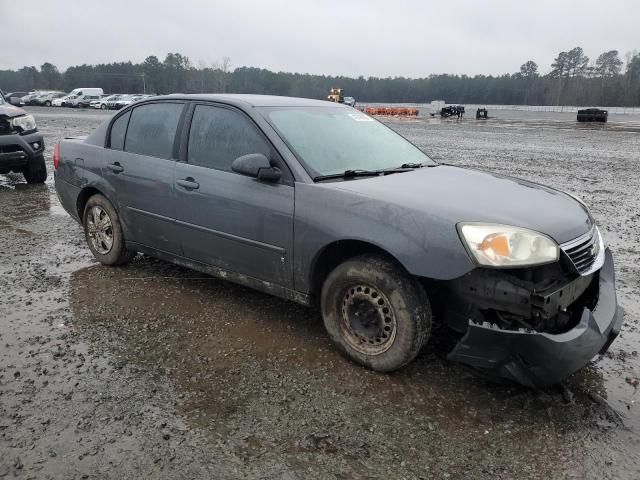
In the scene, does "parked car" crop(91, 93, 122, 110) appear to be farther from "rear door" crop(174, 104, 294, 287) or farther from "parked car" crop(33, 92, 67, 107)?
"rear door" crop(174, 104, 294, 287)

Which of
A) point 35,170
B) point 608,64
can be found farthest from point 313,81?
point 35,170

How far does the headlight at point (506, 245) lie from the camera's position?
8.84ft

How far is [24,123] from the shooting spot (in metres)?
9.08

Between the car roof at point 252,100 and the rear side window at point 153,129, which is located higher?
the car roof at point 252,100

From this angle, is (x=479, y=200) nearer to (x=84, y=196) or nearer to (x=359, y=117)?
(x=359, y=117)

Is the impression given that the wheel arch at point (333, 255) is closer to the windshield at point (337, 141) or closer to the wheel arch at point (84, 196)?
the windshield at point (337, 141)

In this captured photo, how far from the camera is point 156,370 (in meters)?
3.20

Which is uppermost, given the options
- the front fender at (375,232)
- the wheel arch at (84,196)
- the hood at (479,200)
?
the hood at (479,200)

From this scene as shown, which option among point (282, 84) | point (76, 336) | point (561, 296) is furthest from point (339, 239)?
point (282, 84)

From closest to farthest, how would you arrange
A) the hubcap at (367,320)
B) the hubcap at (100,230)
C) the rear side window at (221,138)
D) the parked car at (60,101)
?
the hubcap at (367,320), the rear side window at (221,138), the hubcap at (100,230), the parked car at (60,101)

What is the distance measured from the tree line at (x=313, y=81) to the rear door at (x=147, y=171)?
9284cm

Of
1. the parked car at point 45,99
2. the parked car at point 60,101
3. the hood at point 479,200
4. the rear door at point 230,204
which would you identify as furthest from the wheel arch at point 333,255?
the parked car at point 45,99

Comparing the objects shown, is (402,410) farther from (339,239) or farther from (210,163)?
(210,163)

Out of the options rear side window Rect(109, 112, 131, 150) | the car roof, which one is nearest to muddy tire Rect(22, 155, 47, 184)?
rear side window Rect(109, 112, 131, 150)
